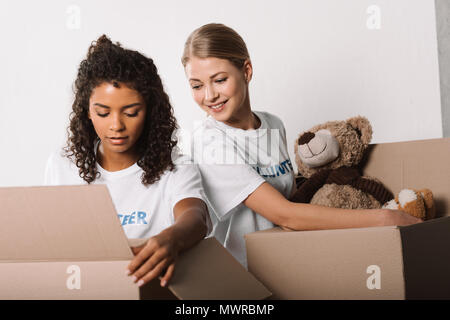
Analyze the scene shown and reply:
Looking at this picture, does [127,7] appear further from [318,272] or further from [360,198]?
[318,272]

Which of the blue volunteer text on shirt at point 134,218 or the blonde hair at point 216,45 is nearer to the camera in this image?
the blue volunteer text on shirt at point 134,218

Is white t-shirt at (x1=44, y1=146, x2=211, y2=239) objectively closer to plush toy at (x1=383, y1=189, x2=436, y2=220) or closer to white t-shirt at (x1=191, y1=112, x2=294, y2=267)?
white t-shirt at (x1=191, y1=112, x2=294, y2=267)

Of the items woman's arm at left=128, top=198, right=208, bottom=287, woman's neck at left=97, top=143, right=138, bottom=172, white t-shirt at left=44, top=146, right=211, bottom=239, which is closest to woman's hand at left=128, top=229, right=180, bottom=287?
woman's arm at left=128, top=198, right=208, bottom=287

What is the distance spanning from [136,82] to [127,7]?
1107 millimetres

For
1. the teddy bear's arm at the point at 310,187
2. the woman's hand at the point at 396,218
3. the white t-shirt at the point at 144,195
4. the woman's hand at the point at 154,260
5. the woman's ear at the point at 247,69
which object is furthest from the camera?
the woman's ear at the point at 247,69

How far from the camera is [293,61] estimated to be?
73.2 inches

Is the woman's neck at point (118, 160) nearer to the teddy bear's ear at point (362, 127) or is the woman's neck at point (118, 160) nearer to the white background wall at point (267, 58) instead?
the teddy bear's ear at point (362, 127)

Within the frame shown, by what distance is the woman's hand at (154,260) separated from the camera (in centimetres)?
71

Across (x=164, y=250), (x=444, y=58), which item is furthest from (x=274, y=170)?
(x=444, y=58)

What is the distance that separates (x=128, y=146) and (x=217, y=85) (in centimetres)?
31

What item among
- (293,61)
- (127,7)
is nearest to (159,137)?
(293,61)

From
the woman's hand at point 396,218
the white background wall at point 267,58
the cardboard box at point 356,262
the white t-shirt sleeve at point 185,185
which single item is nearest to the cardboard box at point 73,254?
the cardboard box at point 356,262

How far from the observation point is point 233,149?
1.25 metres
